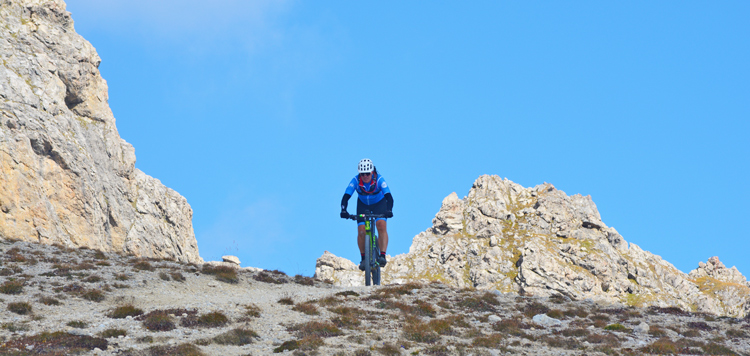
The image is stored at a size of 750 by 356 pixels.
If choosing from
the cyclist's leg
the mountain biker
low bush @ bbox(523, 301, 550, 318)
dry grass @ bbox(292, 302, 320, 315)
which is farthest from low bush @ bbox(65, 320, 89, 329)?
low bush @ bbox(523, 301, 550, 318)

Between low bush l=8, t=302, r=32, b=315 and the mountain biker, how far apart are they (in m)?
11.5

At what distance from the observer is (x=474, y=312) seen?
66.4 feet

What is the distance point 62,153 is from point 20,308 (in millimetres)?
68795

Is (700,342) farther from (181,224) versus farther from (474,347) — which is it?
(181,224)

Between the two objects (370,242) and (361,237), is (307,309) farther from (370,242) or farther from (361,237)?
(361,237)

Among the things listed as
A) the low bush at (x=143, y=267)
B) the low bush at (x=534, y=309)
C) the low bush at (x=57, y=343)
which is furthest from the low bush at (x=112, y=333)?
the low bush at (x=534, y=309)

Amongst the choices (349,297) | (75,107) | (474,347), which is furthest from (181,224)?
(474,347)

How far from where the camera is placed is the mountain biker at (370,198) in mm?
22609

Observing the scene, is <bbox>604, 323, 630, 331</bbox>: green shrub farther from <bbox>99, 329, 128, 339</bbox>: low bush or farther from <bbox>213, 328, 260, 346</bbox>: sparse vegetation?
<bbox>99, 329, 128, 339</bbox>: low bush

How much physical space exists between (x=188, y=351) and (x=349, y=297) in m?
10.3

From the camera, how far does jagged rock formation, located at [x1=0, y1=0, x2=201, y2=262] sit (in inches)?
2426

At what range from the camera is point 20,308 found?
15.2 m

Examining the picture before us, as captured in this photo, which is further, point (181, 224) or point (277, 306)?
point (181, 224)

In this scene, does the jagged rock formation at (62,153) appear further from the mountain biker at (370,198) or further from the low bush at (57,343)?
the low bush at (57,343)
